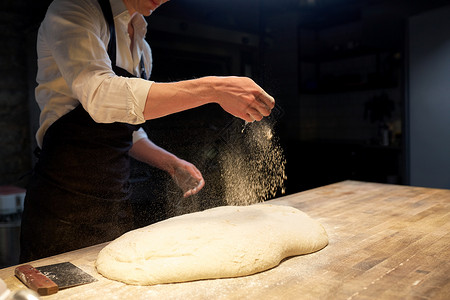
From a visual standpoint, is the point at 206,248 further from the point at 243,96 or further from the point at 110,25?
the point at 110,25

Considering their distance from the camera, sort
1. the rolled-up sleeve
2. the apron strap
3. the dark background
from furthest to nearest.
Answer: the dark background → the apron strap → the rolled-up sleeve

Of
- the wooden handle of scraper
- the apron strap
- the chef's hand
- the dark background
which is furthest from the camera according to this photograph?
the dark background

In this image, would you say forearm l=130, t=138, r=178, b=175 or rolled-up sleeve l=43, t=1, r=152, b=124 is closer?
rolled-up sleeve l=43, t=1, r=152, b=124

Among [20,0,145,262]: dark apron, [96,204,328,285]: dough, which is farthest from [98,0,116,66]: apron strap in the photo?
[96,204,328,285]: dough

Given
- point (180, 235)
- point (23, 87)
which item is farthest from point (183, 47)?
point (180, 235)

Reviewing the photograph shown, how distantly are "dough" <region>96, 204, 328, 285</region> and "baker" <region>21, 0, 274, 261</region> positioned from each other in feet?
1.07

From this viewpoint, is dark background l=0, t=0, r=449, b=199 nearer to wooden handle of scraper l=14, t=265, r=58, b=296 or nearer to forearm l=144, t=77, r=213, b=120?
forearm l=144, t=77, r=213, b=120

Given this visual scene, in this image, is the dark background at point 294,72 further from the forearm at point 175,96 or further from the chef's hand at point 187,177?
the forearm at point 175,96

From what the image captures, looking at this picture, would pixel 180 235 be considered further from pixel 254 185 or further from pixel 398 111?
pixel 398 111

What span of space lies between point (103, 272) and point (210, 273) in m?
0.27

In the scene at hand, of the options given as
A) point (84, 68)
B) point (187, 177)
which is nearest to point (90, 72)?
point (84, 68)

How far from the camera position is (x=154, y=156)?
5.36 feet

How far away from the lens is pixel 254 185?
1.88 m

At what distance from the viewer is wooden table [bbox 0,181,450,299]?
87cm
